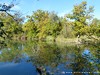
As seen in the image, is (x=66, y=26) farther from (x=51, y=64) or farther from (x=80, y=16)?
(x=51, y=64)

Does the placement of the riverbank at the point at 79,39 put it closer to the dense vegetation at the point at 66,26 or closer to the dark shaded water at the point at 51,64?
the dense vegetation at the point at 66,26

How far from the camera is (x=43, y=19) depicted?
84875mm

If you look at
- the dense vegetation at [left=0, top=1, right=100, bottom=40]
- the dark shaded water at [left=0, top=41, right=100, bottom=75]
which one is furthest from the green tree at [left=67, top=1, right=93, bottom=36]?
the dark shaded water at [left=0, top=41, right=100, bottom=75]

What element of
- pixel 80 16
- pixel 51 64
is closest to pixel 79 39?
pixel 80 16

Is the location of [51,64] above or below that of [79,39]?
below

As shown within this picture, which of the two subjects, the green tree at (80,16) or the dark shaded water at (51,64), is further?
the green tree at (80,16)

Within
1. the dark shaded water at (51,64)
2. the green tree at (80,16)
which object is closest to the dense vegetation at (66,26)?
the green tree at (80,16)

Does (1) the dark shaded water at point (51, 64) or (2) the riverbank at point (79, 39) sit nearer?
(1) the dark shaded water at point (51, 64)

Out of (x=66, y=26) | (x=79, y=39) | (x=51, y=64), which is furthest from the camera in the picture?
(x=66, y=26)

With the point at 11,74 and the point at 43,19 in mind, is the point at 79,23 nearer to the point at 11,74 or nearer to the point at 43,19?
the point at 43,19

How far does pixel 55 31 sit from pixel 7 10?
62.3 metres


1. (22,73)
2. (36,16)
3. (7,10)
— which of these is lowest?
(22,73)

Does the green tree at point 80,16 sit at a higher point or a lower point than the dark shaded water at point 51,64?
higher

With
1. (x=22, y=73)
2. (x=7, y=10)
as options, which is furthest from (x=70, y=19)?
(x=7, y=10)
